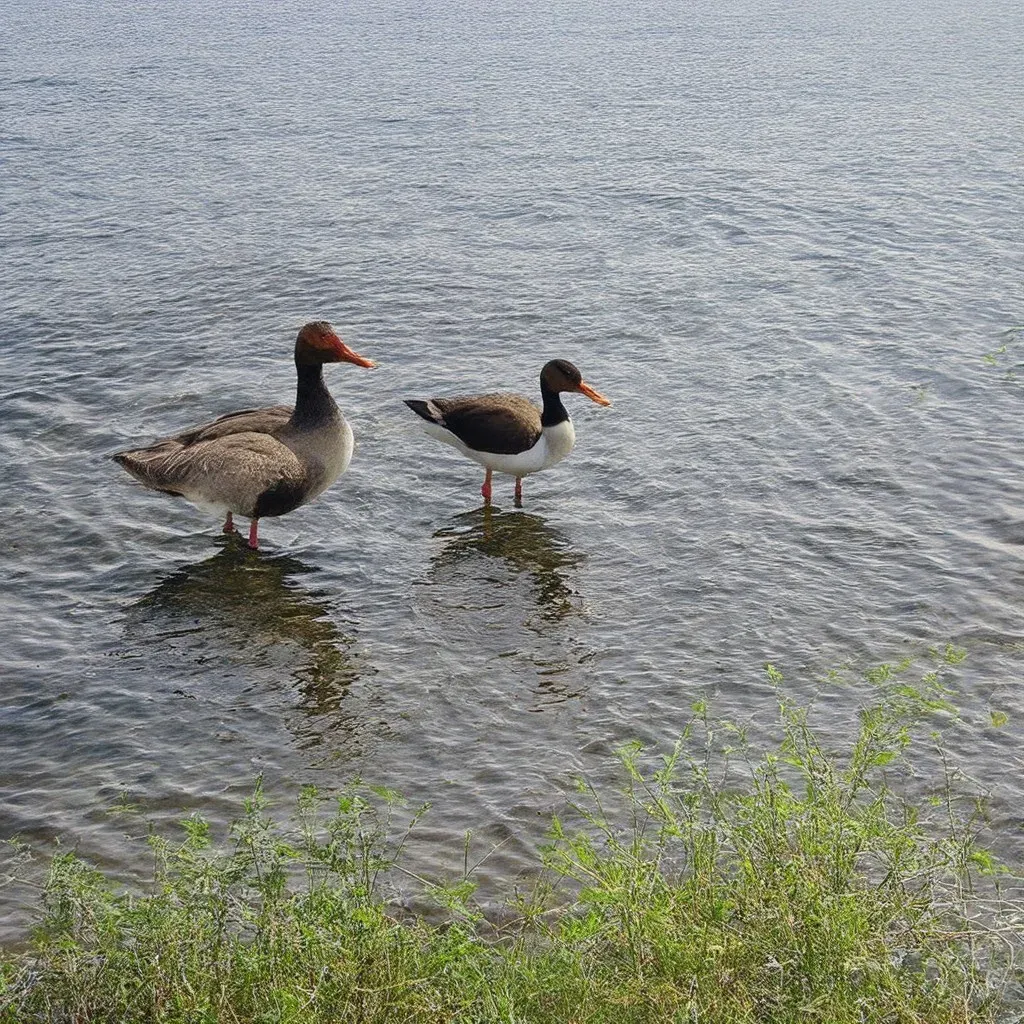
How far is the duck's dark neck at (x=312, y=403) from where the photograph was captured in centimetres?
1141

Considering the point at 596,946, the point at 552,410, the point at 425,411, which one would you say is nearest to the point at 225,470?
the point at 425,411

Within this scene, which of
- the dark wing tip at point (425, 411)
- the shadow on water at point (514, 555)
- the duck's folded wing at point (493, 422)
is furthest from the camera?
the dark wing tip at point (425, 411)

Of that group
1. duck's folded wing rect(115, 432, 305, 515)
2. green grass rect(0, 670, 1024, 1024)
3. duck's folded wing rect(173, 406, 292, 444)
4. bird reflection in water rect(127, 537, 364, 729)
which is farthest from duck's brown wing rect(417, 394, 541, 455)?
green grass rect(0, 670, 1024, 1024)

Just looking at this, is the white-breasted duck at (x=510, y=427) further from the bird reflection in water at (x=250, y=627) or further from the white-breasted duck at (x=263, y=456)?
the bird reflection in water at (x=250, y=627)

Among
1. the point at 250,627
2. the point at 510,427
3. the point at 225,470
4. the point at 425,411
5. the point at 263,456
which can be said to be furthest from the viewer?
the point at 425,411

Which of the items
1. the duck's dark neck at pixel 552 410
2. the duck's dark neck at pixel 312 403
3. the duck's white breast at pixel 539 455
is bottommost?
the duck's white breast at pixel 539 455

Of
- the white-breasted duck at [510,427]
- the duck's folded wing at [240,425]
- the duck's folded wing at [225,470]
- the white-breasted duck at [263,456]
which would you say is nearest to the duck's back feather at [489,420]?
the white-breasted duck at [510,427]

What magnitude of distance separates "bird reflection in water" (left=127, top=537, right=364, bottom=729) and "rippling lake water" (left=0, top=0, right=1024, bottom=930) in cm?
3

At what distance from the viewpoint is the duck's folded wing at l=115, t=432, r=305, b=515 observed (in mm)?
10906

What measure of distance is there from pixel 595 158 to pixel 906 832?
62.4 feet

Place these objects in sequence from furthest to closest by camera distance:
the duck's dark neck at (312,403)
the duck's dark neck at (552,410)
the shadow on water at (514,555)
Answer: the duck's dark neck at (552,410) < the duck's dark neck at (312,403) < the shadow on water at (514,555)

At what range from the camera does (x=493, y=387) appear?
1437cm

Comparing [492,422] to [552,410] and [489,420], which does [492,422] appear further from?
[552,410]

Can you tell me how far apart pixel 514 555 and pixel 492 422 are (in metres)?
1.18
